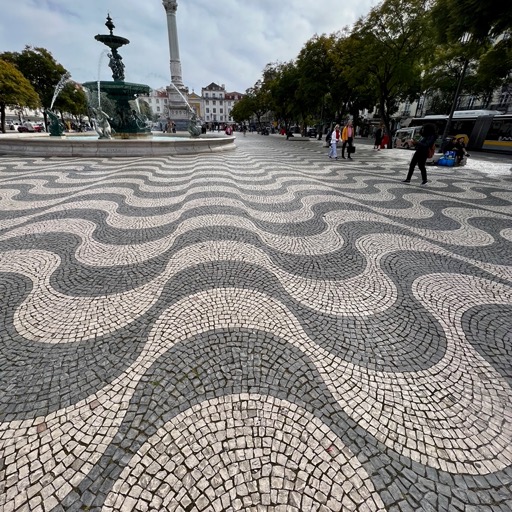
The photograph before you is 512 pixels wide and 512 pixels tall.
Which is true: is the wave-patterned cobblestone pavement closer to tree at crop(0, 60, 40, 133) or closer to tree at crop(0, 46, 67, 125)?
tree at crop(0, 60, 40, 133)

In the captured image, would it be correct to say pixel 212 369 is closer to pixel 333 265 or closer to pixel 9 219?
pixel 333 265

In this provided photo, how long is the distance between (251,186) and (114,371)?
6200 millimetres

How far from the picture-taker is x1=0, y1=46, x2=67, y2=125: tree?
31969mm

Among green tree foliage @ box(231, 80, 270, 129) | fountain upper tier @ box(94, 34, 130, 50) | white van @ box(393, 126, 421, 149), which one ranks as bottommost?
white van @ box(393, 126, 421, 149)

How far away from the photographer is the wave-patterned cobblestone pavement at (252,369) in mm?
1318

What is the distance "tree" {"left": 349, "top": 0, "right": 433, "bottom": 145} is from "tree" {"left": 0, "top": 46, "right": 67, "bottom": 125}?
119 feet

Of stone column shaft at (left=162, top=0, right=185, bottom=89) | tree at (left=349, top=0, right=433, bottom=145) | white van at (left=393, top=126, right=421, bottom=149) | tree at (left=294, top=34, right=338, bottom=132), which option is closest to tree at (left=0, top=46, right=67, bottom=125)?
stone column shaft at (left=162, top=0, right=185, bottom=89)

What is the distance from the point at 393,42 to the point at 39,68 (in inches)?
1550

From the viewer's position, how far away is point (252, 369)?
6.31 feet

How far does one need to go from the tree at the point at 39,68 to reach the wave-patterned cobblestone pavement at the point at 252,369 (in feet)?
139

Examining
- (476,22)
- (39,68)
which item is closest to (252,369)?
(476,22)

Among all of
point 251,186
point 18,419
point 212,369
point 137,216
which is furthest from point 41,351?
point 251,186

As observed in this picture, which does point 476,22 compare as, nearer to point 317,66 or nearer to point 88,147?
point 88,147

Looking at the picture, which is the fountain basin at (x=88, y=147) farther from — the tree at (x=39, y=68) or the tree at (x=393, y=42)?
the tree at (x=39, y=68)
